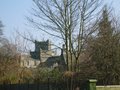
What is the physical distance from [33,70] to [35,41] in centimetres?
1305

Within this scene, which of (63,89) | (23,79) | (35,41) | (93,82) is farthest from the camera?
(23,79)

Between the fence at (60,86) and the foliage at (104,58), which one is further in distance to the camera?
the foliage at (104,58)

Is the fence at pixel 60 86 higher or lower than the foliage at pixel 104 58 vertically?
lower

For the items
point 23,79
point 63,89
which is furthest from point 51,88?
point 23,79

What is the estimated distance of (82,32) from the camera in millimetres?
25312

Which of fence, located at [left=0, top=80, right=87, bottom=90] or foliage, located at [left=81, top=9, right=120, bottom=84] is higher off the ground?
foliage, located at [left=81, top=9, right=120, bottom=84]

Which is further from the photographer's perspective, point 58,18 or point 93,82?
point 58,18

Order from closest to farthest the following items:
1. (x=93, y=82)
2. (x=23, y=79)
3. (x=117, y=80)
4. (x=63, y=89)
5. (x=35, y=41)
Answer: (x=93, y=82) → (x=63, y=89) → (x=35, y=41) → (x=117, y=80) → (x=23, y=79)

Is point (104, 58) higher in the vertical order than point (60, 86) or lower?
higher

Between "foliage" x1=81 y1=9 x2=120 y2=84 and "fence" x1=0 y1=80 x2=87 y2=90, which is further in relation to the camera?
"foliage" x1=81 y1=9 x2=120 y2=84

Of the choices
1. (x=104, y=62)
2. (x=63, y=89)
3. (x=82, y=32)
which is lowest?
(x=63, y=89)

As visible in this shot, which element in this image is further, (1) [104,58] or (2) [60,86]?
(1) [104,58]

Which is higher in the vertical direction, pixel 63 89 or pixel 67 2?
pixel 67 2

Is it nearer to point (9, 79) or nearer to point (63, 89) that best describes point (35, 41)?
point (63, 89)
